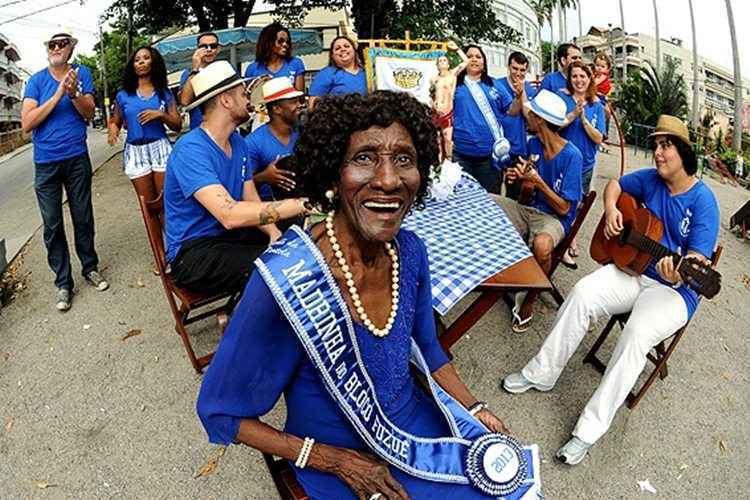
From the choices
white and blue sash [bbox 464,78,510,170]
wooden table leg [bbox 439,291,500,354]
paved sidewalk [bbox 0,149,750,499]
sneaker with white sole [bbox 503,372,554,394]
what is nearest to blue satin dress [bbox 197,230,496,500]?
wooden table leg [bbox 439,291,500,354]

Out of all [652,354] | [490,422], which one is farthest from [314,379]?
[652,354]

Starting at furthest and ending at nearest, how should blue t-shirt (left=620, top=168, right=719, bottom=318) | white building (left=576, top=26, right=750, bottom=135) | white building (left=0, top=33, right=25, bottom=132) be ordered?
white building (left=576, top=26, right=750, bottom=135) → white building (left=0, top=33, right=25, bottom=132) → blue t-shirt (left=620, top=168, right=719, bottom=318)

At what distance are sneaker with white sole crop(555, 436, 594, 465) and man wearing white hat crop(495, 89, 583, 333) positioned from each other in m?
1.21

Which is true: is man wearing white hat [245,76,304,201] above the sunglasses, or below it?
below

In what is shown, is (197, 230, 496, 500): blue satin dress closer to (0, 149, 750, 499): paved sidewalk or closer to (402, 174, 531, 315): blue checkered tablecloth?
(402, 174, 531, 315): blue checkered tablecloth

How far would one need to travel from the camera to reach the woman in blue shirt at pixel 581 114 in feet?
15.1

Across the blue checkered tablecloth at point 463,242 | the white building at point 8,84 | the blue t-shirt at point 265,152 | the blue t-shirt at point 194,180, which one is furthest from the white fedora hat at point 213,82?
the white building at point 8,84

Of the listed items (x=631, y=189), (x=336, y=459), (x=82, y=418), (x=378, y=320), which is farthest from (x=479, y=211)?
(x=82, y=418)

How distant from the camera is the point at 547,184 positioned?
3877 millimetres

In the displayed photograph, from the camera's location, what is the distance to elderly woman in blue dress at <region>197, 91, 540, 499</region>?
1401mm

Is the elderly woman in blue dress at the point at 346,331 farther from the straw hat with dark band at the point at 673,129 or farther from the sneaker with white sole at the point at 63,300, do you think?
the sneaker with white sole at the point at 63,300

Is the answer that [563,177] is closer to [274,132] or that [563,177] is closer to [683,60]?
[274,132]

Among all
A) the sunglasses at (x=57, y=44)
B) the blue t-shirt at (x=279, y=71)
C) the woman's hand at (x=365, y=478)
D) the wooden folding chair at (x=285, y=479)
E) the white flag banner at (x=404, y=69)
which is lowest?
the wooden folding chair at (x=285, y=479)

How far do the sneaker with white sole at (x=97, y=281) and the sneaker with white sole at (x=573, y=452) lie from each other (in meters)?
3.58
